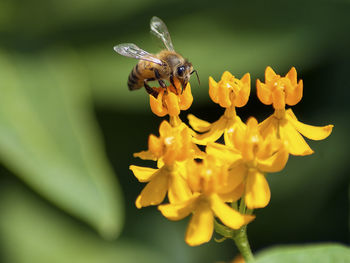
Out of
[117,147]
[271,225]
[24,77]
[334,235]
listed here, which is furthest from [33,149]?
[334,235]

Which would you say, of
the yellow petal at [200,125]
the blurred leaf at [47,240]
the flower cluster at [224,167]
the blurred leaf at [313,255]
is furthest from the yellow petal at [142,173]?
the blurred leaf at [47,240]

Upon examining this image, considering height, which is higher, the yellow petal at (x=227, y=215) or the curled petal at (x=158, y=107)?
the curled petal at (x=158, y=107)

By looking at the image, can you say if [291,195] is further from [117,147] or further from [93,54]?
[93,54]

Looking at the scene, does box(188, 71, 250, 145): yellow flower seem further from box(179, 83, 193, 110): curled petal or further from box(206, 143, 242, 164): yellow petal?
box(206, 143, 242, 164): yellow petal

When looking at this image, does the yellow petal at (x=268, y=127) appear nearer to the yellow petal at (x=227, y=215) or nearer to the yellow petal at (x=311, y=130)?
the yellow petal at (x=311, y=130)

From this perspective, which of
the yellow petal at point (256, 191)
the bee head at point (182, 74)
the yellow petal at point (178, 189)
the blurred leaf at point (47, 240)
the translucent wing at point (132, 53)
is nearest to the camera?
the yellow petal at point (256, 191)
